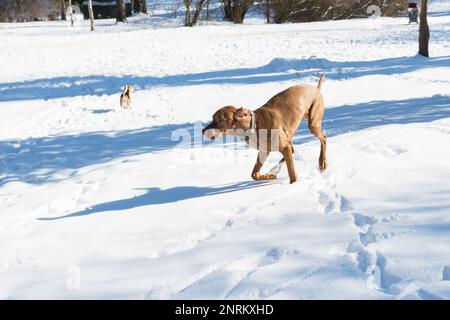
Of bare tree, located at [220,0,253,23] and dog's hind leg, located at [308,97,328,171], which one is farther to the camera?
bare tree, located at [220,0,253,23]

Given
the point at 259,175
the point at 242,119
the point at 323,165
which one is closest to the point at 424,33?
the point at 323,165

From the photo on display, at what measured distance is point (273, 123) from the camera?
5.06 meters

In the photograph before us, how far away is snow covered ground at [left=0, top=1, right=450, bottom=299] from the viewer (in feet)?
10.3

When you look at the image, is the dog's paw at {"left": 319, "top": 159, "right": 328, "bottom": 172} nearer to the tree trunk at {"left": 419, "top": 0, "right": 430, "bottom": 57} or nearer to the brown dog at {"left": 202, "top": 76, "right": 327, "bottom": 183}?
the brown dog at {"left": 202, "top": 76, "right": 327, "bottom": 183}

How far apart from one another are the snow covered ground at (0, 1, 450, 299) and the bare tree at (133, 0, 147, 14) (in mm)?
29291

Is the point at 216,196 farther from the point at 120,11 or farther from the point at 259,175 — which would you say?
the point at 120,11

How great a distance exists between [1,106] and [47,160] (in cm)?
501

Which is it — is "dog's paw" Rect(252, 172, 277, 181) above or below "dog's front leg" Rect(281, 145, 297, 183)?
below

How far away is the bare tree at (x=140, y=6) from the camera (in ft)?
135

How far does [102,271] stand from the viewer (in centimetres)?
342

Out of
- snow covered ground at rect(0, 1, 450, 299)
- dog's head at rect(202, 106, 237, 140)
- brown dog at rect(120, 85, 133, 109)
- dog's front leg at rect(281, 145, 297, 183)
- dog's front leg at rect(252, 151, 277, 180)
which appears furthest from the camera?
brown dog at rect(120, 85, 133, 109)

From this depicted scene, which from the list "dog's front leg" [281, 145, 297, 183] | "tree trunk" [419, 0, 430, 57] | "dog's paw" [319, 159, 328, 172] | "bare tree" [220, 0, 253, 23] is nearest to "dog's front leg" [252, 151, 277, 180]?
"dog's front leg" [281, 145, 297, 183]
